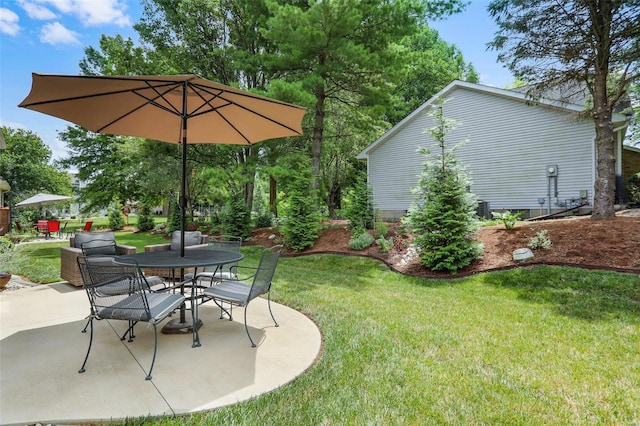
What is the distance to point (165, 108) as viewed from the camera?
350 centimetres

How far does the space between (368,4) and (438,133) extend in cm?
605

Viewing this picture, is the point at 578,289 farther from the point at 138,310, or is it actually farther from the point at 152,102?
the point at 152,102

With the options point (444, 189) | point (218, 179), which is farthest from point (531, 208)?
point (218, 179)

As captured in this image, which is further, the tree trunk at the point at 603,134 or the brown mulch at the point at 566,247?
the tree trunk at the point at 603,134

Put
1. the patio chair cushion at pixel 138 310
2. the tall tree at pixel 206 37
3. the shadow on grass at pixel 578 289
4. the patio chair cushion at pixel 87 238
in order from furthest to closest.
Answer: the tall tree at pixel 206 37 < the patio chair cushion at pixel 87 238 < the shadow on grass at pixel 578 289 < the patio chair cushion at pixel 138 310

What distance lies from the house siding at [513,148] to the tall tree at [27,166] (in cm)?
3142

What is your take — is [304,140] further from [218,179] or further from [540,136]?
[540,136]

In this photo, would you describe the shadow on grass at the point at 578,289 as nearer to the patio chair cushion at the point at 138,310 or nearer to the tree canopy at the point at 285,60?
the patio chair cushion at the point at 138,310

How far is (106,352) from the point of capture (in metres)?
3.01

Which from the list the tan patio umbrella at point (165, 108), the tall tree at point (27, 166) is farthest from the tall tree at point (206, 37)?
the tall tree at point (27, 166)

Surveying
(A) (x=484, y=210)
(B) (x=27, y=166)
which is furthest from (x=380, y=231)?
(B) (x=27, y=166)

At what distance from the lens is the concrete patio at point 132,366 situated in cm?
220

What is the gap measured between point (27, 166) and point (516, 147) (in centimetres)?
3559

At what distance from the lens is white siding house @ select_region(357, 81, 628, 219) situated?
10.2 meters
